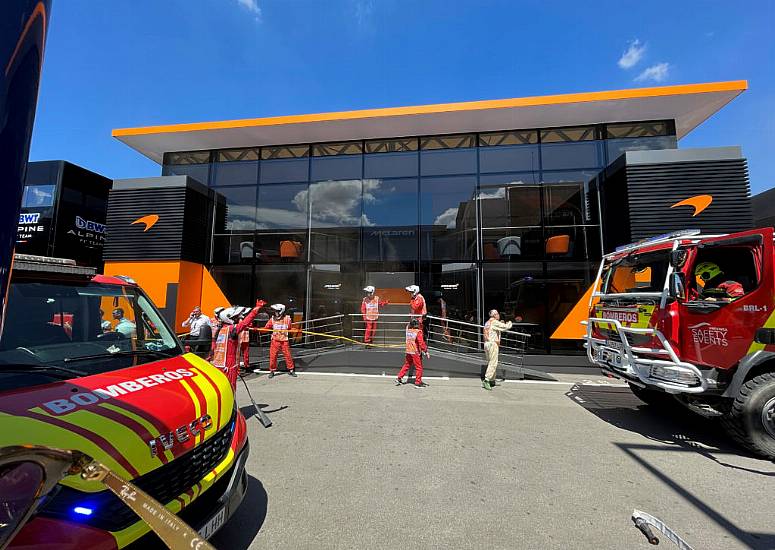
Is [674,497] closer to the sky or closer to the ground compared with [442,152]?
closer to the ground

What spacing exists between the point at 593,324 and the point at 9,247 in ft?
23.4

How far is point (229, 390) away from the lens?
9.17 ft

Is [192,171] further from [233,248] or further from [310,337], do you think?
[310,337]

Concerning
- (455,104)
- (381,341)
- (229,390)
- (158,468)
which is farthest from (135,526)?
(455,104)

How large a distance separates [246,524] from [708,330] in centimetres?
556

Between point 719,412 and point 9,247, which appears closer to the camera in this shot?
point 9,247

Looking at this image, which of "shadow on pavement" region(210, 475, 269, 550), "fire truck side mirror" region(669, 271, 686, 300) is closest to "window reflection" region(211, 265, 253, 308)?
"shadow on pavement" region(210, 475, 269, 550)

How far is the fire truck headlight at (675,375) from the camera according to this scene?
445 cm

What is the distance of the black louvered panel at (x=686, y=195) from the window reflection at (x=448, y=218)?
4.51 metres

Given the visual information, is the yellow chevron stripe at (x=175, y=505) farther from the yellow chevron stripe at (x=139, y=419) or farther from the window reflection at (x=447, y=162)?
the window reflection at (x=447, y=162)

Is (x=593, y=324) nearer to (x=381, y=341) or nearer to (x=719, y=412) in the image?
(x=719, y=412)

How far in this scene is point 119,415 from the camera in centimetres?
189

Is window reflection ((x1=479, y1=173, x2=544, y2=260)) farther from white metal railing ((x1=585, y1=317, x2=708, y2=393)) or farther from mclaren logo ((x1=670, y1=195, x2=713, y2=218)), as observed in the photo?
white metal railing ((x1=585, y1=317, x2=708, y2=393))

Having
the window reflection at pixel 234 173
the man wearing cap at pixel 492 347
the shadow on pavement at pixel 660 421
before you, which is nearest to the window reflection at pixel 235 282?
the window reflection at pixel 234 173
